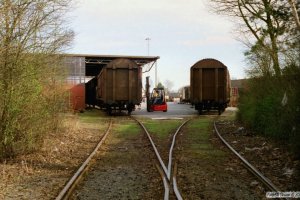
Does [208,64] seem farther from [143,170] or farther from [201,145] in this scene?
[143,170]

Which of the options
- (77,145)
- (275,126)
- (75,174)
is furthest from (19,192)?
(275,126)

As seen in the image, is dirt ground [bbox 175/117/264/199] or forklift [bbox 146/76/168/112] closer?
dirt ground [bbox 175/117/264/199]

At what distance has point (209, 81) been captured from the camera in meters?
27.7

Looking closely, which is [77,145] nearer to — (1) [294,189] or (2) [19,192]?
(2) [19,192]

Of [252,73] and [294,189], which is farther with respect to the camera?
[252,73]

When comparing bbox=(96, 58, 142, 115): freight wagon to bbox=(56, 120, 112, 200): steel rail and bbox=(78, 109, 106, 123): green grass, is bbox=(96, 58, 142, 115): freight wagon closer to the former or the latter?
bbox=(78, 109, 106, 123): green grass

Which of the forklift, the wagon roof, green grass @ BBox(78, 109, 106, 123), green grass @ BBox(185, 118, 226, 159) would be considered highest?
the wagon roof

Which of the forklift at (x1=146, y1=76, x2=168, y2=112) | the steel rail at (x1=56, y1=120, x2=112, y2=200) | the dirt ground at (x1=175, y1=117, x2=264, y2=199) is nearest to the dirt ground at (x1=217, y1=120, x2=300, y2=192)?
the dirt ground at (x1=175, y1=117, x2=264, y2=199)

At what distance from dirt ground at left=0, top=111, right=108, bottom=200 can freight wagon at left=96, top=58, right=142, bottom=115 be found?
13.0 m

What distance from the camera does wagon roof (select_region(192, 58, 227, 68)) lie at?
27656 mm

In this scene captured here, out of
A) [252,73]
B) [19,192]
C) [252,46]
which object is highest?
[252,46]

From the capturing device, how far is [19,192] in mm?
7051

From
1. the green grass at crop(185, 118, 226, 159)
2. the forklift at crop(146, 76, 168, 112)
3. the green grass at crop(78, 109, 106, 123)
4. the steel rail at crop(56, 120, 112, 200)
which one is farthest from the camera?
the forklift at crop(146, 76, 168, 112)

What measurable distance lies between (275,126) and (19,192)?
8.27m
